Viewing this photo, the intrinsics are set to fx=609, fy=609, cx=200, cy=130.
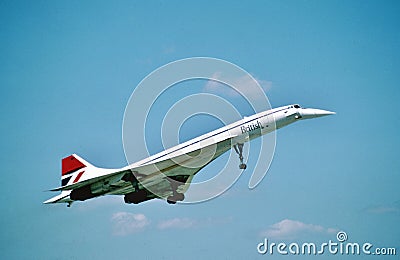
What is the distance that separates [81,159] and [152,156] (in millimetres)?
8608

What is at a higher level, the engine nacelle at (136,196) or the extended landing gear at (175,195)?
the extended landing gear at (175,195)

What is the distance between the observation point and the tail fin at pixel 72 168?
184ft

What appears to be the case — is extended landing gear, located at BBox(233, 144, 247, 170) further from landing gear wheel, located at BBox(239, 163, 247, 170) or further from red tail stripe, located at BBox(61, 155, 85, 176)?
red tail stripe, located at BBox(61, 155, 85, 176)

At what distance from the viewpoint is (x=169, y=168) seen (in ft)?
171

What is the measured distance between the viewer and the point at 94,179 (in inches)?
2030

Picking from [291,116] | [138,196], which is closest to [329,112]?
[291,116]

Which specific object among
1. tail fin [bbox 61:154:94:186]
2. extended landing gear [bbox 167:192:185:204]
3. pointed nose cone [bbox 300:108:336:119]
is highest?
pointed nose cone [bbox 300:108:336:119]

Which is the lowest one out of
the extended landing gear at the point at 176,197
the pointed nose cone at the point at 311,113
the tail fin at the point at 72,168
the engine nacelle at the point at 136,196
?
the engine nacelle at the point at 136,196

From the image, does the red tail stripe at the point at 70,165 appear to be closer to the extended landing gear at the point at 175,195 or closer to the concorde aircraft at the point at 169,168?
the concorde aircraft at the point at 169,168

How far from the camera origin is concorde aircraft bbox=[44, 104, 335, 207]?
1966 inches

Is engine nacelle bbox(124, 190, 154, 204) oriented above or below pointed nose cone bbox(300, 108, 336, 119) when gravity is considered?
below

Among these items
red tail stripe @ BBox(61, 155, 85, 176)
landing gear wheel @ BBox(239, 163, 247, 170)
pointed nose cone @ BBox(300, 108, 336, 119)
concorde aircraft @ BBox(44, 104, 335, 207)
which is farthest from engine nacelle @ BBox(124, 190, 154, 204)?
pointed nose cone @ BBox(300, 108, 336, 119)

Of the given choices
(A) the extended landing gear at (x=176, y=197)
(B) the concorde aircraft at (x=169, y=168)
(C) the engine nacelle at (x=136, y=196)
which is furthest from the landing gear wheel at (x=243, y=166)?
(C) the engine nacelle at (x=136, y=196)

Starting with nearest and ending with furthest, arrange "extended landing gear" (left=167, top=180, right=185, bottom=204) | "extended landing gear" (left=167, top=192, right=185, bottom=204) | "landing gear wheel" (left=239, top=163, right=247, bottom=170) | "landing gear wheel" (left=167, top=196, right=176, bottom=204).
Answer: "landing gear wheel" (left=239, top=163, right=247, bottom=170) < "extended landing gear" (left=167, top=180, right=185, bottom=204) < "extended landing gear" (left=167, top=192, right=185, bottom=204) < "landing gear wheel" (left=167, top=196, right=176, bottom=204)
